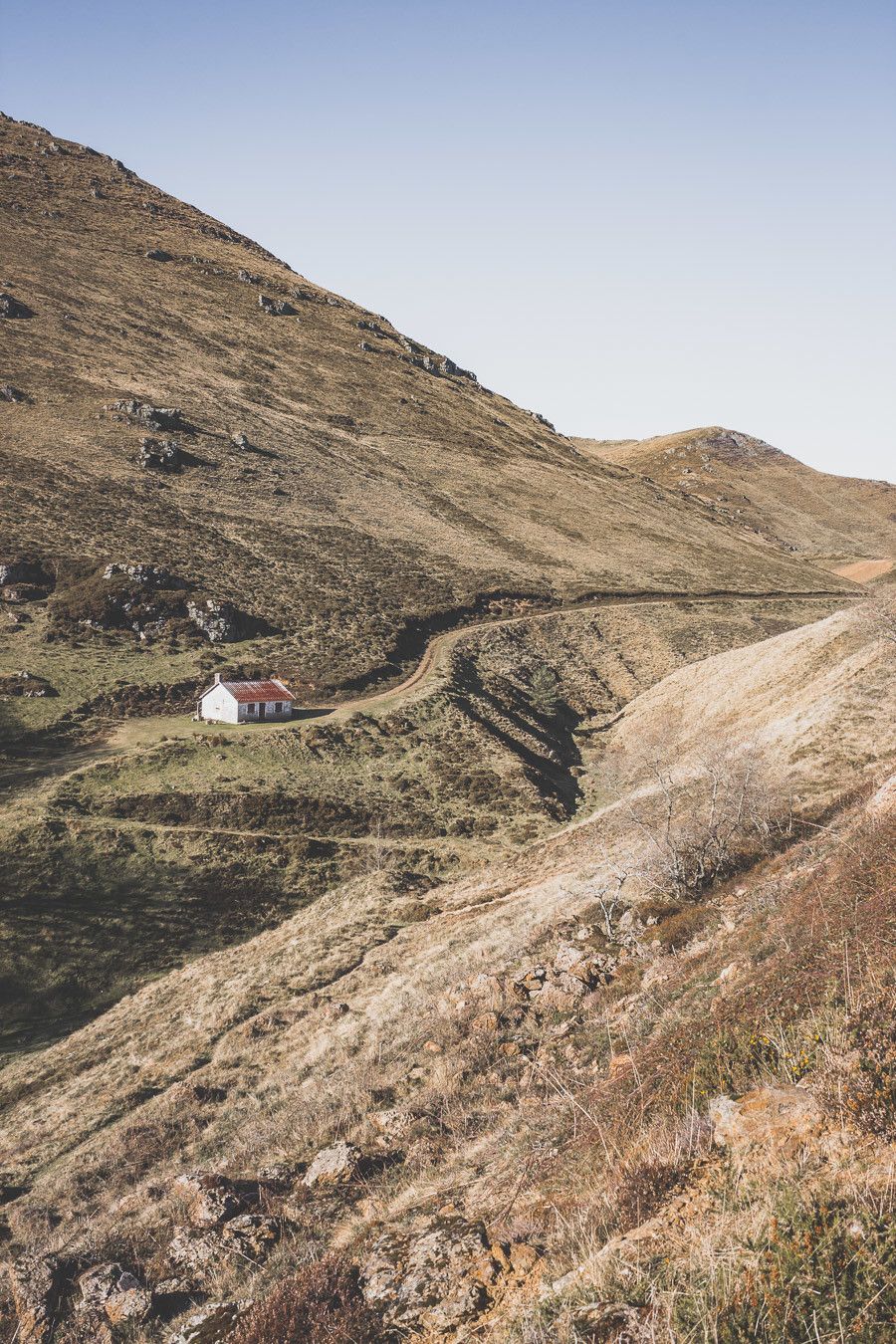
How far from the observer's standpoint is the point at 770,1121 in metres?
7.57

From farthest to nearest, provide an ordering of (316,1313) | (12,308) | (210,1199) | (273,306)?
(273,306)
(12,308)
(210,1199)
(316,1313)

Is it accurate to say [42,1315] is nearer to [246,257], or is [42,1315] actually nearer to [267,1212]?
[267,1212]

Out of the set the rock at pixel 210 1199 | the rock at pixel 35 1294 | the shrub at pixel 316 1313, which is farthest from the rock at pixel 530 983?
the rock at pixel 35 1294

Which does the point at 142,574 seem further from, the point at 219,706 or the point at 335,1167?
the point at 335,1167

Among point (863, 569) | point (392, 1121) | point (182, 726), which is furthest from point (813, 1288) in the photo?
point (863, 569)

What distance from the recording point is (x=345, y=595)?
262ft

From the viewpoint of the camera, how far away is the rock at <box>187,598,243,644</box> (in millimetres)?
65750

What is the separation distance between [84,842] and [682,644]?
66.6 metres

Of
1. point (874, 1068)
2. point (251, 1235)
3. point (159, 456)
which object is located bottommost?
point (251, 1235)

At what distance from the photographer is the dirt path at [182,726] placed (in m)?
44.4

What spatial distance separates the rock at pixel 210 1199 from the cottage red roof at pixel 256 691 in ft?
132

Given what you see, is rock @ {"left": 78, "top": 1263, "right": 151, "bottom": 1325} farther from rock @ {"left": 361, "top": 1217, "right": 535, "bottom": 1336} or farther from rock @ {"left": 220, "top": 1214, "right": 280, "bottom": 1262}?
rock @ {"left": 361, "top": 1217, "right": 535, "bottom": 1336}

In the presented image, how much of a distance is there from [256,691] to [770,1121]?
50.1 metres

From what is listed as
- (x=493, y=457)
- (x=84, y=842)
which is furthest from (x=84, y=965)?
(x=493, y=457)
